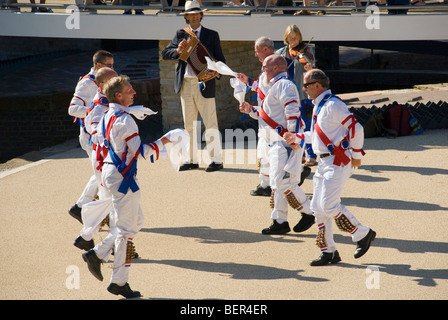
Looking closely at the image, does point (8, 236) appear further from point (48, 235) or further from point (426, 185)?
point (426, 185)

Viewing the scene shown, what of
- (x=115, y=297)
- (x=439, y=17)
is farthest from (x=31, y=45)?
(x=115, y=297)

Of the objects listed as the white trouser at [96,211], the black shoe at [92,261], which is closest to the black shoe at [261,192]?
the white trouser at [96,211]

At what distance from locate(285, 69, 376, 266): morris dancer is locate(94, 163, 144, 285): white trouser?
165 centimetres

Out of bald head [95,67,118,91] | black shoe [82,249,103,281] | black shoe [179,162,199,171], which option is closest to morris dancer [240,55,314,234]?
bald head [95,67,118,91]

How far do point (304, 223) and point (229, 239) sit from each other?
80cm

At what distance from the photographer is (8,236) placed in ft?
25.2

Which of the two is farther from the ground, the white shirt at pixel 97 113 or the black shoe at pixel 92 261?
the white shirt at pixel 97 113

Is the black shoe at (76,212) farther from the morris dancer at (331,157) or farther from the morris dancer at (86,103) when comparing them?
the morris dancer at (331,157)

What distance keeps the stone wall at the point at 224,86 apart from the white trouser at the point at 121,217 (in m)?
6.74

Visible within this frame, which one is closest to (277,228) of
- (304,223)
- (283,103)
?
(304,223)

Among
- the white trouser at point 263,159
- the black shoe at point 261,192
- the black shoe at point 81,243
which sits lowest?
the black shoe at point 261,192

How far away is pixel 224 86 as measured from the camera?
1326 centimetres

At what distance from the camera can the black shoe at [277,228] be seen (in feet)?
24.5

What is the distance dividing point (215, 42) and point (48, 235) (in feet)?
12.6
